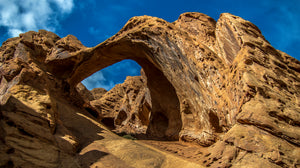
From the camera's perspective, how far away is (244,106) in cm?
637

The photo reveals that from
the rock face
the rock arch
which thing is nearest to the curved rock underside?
the rock arch

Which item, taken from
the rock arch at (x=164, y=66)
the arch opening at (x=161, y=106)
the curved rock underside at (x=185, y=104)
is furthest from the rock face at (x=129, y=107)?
the curved rock underside at (x=185, y=104)

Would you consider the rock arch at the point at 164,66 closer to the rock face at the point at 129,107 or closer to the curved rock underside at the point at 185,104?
the curved rock underside at the point at 185,104

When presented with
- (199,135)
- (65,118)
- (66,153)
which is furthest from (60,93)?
(199,135)

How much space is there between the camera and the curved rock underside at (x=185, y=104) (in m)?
5.36

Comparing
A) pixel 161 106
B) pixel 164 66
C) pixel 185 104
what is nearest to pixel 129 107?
pixel 161 106

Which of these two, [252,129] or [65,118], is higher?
[252,129]

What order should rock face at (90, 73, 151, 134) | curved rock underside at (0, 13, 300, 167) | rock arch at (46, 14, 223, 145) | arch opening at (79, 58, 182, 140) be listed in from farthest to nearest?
1. rock face at (90, 73, 151, 134)
2. arch opening at (79, 58, 182, 140)
3. rock arch at (46, 14, 223, 145)
4. curved rock underside at (0, 13, 300, 167)

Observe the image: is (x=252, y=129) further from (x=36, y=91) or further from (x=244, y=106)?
(x=36, y=91)

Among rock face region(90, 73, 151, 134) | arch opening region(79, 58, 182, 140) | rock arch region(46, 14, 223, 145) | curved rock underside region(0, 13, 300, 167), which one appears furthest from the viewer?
rock face region(90, 73, 151, 134)

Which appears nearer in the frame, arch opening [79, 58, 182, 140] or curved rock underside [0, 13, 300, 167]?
curved rock underside [0, 13, 300, 167]

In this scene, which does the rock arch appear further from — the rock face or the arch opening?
the rock face

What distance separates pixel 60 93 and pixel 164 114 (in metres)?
8.00

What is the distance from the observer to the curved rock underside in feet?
17.6
